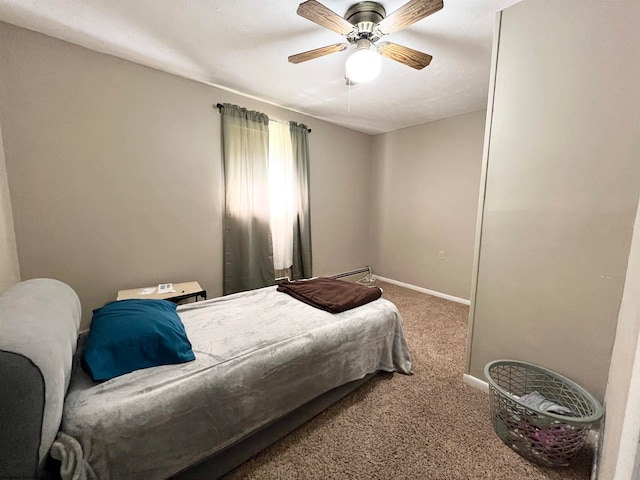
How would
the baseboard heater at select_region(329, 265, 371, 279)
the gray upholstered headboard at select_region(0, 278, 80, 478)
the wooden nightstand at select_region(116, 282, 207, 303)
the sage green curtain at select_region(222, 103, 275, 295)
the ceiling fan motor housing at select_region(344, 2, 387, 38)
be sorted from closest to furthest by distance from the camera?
the gray upholstered headboard at select_region(0, 278, 80, 478)
the ceiling fan motor housing at select_region(344, 2, 387, 38)
the wooden nightstand at select_region(116, 282, 207, 303)
the sage green curtain at select_region(222, 103, 275, 295)
the baseboard heater at select_region(329, 265, 371, 279)

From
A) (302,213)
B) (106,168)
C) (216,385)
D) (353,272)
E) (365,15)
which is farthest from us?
(353,272)

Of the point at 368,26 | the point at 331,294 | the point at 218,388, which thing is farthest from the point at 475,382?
the point at 368,26

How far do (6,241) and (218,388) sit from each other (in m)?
1.98

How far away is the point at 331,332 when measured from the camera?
1.55 m

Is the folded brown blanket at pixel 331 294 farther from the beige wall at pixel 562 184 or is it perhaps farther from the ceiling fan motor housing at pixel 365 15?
the ceiling fan motor housing at pixel 365 15

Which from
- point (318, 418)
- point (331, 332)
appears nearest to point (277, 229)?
point (331, 332)

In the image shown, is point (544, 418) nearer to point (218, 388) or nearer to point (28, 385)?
point (218, 388)

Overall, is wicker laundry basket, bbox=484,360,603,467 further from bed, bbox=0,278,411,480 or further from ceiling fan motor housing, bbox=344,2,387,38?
ceiling fan motor housing, bbox=344,2,387,38

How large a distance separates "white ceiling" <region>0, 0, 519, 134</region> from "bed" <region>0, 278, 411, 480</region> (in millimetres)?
1994

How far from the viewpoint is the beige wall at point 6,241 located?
171 centimetres

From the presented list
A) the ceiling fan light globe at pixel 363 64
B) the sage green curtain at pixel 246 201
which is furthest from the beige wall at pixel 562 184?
the sage green curtain at pixel 246 201

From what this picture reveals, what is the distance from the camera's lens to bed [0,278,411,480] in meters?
0.90

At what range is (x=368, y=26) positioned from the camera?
1.64m

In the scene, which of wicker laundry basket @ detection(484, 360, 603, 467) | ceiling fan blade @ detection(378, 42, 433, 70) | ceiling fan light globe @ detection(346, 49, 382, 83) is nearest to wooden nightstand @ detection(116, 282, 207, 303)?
ceiling fan light globe @ detection(346, 49, 382, 83)
